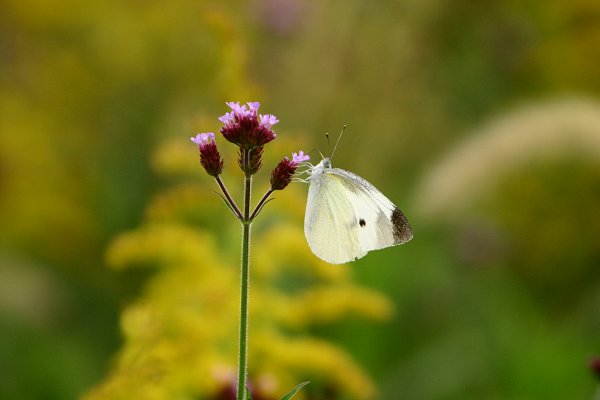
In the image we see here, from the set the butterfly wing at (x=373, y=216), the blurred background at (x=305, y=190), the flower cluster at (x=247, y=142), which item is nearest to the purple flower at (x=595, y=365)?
the butterfly wing at (x=373, y=216)

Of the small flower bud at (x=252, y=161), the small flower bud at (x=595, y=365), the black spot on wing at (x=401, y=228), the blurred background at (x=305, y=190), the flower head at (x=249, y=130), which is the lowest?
the small flower bud at (x=595, y=365)

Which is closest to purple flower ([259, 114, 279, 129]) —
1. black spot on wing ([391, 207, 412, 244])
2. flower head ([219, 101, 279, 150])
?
flower head ([219, 101, 279, 150])

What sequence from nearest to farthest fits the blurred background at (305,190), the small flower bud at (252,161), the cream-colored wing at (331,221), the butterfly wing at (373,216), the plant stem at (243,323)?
the plant stem at (243,323), the small flower bud at (252,161), the cream-colored wing at (331,221), the butterfly wing at (373,216), the blurred background at (305,190)

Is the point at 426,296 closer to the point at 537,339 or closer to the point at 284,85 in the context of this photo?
the point at 537,339

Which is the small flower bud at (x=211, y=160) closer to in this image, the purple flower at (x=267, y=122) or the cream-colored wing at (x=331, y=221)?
the purple flower at (x=267, y=122)

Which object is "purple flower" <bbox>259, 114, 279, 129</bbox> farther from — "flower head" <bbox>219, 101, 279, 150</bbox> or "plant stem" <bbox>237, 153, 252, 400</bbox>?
"plant stem" <bbox>237, 153, 252, 400</bbox>

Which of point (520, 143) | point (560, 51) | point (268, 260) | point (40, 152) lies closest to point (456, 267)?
point (520, 143)

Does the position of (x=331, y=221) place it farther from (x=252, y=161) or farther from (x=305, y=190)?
(x=305, y=190)
